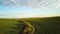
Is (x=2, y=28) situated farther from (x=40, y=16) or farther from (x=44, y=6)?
(x=44, y=6)

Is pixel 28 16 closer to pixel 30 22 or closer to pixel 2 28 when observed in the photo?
pixel 30 22

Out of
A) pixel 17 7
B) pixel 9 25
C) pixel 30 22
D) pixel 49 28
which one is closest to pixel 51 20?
pixel 49 28

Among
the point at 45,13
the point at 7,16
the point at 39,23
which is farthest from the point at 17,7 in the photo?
the point at 39,23

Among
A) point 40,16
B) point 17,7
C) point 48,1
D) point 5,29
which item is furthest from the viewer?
point 48,1

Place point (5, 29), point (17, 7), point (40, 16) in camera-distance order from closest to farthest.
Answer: point (5, 29) → point (40, 16) → point (17, 7)

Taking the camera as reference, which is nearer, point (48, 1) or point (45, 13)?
point (45, 13)

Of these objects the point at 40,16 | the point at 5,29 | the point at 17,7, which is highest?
the point at 17,7

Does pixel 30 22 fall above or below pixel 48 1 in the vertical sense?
below
